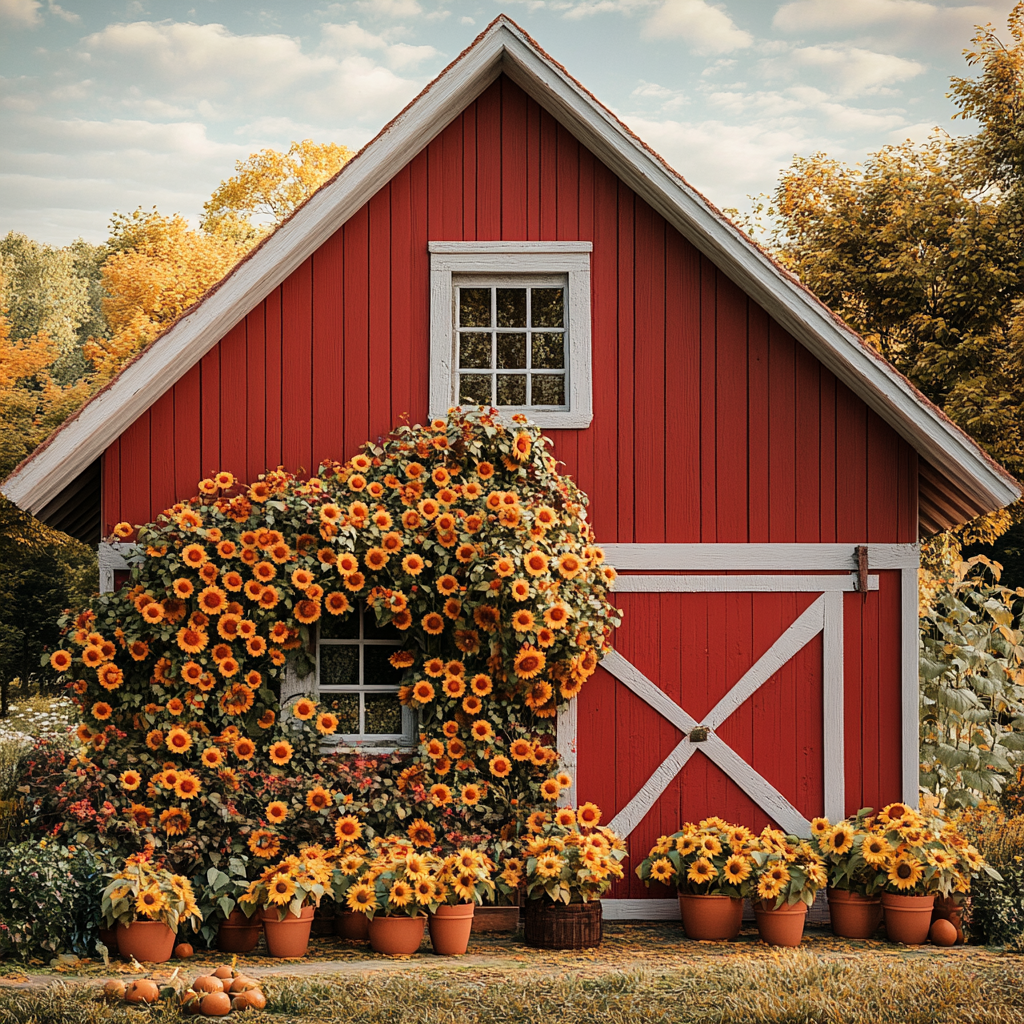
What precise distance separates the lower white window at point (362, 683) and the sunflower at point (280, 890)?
3.78 ft

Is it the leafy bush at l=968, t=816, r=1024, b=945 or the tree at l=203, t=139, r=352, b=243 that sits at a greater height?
the tree at l=203, t=139, r=352, b=243

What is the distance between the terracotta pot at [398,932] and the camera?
6289 mm

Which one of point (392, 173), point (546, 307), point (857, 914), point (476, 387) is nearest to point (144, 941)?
point (476, 387)

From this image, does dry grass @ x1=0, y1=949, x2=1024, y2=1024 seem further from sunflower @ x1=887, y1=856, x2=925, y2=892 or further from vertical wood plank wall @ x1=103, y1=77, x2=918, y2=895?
vertical wood plank wall @ x1=103, y1=77, x2=918, y2=895

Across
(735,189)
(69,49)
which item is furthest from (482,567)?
(69,49)

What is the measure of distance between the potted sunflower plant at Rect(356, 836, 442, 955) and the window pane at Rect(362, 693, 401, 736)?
3.42 ft

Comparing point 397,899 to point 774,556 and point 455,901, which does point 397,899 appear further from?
point 774,556

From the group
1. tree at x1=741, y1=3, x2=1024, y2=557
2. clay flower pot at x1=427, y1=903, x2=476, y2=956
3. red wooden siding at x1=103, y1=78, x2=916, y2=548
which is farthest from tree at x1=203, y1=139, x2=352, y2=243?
clay flower pot at x1=427, y1=903, x2=476, y2=956

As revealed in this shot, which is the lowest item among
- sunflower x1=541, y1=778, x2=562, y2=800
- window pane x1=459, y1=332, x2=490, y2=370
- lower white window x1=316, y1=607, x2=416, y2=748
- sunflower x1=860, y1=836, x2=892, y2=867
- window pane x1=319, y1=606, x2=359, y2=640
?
sunflower x1=860, y1=836, x2=892, y2=867

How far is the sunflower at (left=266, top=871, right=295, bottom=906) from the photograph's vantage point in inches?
242

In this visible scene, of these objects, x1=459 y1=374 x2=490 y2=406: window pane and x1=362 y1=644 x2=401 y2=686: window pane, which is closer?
x1=362 y1=644 x2=401 y2=686: window pane

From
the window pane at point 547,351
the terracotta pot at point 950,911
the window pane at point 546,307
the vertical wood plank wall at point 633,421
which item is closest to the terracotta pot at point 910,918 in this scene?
the terracotta pot at point 950,911

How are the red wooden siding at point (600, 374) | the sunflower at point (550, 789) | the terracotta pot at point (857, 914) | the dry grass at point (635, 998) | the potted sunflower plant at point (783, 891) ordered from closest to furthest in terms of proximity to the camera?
the dry grass at point (635, 998)
the potted sunflower plant at point (783, 891)
the terracotta pot at point (857, 914)
the sunflower at point (550, 789)
the red wooden siding at point (600, 374)

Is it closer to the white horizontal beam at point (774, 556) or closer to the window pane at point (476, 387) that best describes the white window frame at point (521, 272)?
the window pane at point (476, 387)
